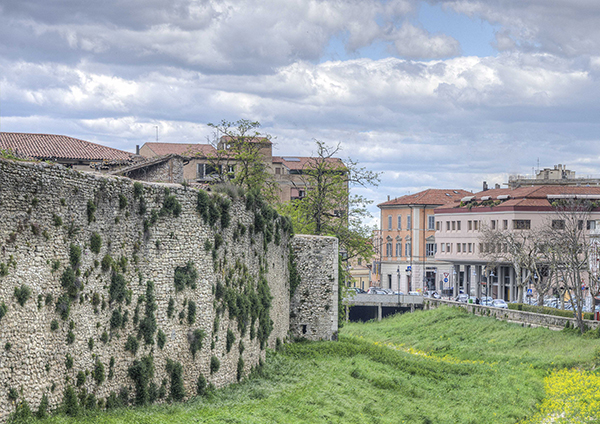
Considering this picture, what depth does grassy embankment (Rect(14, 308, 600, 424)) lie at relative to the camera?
25656 mm

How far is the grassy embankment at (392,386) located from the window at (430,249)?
60.8 meters

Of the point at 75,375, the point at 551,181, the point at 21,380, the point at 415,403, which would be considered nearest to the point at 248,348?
the point at 415,403

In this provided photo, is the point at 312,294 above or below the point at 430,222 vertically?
below

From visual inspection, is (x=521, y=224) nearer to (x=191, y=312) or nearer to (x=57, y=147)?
(x=57, y=147)

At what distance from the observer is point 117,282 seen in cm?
2138

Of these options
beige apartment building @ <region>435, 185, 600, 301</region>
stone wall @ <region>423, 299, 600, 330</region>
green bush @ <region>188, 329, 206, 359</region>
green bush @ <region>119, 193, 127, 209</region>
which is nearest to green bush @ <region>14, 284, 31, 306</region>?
green bush @ <region>119, 193, 127, 209</region>

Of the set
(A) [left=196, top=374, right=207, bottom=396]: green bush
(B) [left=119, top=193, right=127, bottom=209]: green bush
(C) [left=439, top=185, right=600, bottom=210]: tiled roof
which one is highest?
(C) [left=439, top=185, right=600, bottom=210]: tiled roof

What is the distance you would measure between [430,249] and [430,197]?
845cm

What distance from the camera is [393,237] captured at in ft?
415

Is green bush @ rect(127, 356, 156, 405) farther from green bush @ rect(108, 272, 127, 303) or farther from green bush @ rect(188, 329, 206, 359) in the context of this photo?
green bush @ rect(188, 329, 206, 359)

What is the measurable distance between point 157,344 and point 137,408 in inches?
89.3

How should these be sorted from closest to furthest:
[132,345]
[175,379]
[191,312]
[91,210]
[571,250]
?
[91,210] → [132,345] → [175,379] → [191,312] → [571,250]

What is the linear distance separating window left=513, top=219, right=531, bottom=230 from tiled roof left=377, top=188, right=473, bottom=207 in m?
27.8

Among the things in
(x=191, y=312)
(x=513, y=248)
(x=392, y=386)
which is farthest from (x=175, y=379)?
(x=513, y=248)
